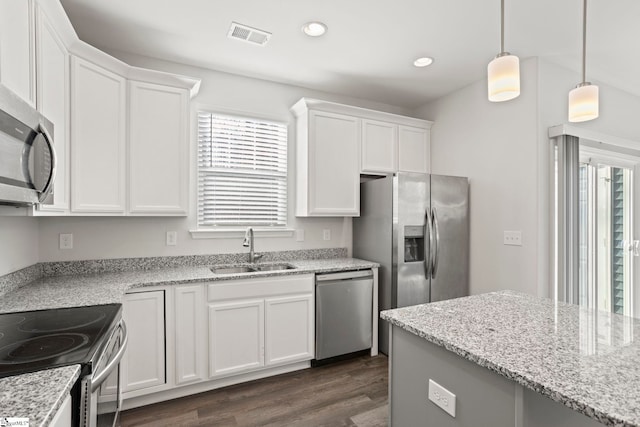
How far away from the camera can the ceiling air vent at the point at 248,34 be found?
2385 mm

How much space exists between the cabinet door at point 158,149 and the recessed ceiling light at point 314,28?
1108 millimetres

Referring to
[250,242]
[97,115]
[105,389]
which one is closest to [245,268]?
[250,242]

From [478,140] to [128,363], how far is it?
3.66 m

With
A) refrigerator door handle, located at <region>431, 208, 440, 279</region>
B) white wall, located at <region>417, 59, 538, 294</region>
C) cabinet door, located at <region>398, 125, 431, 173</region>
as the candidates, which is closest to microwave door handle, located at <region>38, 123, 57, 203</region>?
refrigerator door handle, located at <region>431, 208, 440, 279</region>

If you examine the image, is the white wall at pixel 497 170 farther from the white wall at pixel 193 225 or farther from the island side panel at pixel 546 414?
the island side panel at pixel 546 414

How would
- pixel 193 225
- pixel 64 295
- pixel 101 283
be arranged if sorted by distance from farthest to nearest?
pixel 193 225 → pixel 101 283 → pixel 64 295

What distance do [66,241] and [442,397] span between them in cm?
282

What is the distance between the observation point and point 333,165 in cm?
328

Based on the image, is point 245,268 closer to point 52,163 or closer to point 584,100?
point 52,163

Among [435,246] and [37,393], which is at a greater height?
[435,246]

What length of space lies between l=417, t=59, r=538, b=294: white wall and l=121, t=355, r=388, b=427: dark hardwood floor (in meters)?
1.52

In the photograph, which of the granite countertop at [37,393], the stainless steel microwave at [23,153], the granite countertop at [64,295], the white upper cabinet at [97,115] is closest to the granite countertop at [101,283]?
the granite countertop at [64,295]

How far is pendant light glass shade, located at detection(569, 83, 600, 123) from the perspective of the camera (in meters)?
1.51

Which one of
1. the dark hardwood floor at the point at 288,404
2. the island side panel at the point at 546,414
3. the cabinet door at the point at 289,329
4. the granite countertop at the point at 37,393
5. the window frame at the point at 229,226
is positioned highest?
the window frame at the point at 229,226
